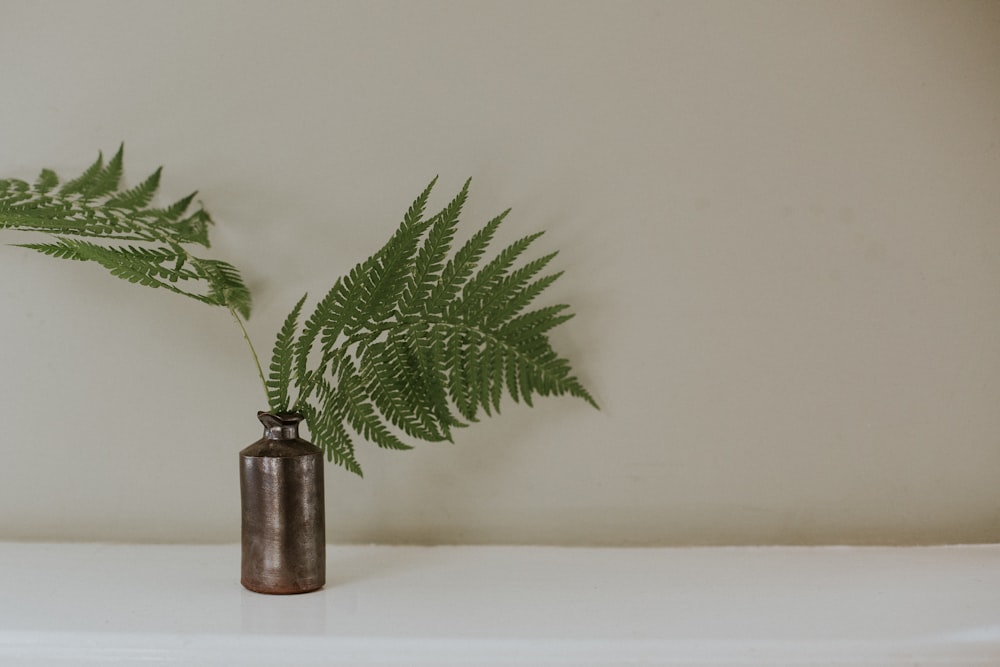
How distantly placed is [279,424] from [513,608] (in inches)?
11.9

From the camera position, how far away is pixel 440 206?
3.06ft

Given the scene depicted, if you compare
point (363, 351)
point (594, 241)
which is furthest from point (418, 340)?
point (594, 241)

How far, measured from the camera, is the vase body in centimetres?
75

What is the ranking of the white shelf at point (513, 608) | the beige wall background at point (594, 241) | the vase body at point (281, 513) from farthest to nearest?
the beige wall background at point (594, 241), the vase body at point (281, 513), the white shelf at point (513, 608)

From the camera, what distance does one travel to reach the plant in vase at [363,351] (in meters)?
0.76

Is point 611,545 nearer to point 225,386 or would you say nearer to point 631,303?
point 631,303

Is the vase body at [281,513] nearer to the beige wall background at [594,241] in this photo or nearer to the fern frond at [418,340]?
the fern frond at [418,340]

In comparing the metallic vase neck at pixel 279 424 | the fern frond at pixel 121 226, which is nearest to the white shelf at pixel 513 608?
the metallic vase neck at pixel 279 424

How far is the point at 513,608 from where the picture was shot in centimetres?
73

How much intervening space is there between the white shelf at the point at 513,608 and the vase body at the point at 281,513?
0.07 feet

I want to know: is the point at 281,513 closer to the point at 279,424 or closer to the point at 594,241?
the point at 279,424

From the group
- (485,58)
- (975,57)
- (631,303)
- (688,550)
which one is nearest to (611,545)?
(688,550)

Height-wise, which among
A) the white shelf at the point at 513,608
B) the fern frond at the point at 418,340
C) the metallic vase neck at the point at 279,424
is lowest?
the white shelf at the point at 513,608

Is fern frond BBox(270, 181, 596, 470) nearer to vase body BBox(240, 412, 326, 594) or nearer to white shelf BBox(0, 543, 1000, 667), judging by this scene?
vase body BBox(240, 412, 326, 594)
